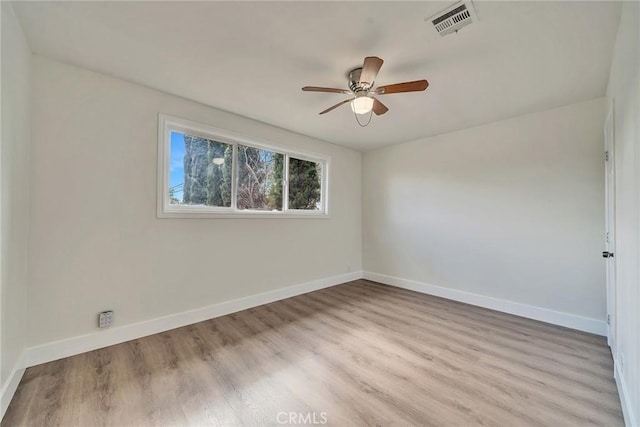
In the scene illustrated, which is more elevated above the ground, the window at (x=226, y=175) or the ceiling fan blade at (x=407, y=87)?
the ceiling fan blade at (x=407, y=87)

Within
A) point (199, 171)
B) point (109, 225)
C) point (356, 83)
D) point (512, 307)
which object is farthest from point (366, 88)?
point (512, 307)

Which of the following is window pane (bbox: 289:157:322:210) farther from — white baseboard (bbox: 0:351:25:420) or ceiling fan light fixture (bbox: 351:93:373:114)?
white baseboard (bbox: 0:351:25:420)

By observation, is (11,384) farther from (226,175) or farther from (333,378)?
(226,175)

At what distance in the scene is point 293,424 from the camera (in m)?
1.46

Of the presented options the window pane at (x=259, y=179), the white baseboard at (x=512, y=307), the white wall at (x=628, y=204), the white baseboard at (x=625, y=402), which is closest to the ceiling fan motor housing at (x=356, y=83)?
the white wall at (x=628, y=204)

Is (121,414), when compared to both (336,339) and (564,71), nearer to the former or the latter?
(336,339)

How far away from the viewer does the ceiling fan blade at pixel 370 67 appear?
1.74 meters

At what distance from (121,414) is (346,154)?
419cm

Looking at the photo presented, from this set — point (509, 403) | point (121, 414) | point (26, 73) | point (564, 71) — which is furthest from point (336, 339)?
point (26, 73)

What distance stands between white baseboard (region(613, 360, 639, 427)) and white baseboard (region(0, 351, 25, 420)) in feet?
11.2

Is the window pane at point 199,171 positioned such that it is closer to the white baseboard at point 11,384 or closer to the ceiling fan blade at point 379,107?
the white baseboard at point 11,384

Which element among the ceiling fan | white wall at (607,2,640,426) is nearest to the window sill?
the ceiling fan

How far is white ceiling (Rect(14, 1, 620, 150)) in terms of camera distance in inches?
61.9

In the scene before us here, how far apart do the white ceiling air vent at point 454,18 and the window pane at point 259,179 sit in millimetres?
2463
